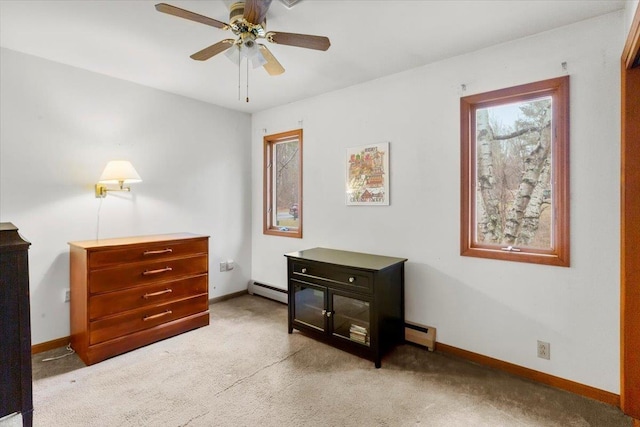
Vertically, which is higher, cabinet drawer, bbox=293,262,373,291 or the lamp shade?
the lamp shade

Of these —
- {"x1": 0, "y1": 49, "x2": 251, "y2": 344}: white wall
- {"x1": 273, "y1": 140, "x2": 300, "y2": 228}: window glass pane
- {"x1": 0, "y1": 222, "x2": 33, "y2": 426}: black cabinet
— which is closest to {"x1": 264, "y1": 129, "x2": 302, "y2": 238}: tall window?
{"x1": 273, "y1": 140, "x2": 300, "y2": 228}: window glass pane

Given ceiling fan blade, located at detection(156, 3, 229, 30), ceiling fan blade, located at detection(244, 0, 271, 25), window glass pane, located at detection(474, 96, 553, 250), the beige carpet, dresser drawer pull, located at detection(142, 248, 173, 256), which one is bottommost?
the beige carpet

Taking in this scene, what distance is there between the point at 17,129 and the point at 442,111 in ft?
11.7

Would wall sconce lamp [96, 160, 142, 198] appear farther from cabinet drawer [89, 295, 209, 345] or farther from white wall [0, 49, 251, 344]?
cabinet drawer [89, 295, 209, 345]

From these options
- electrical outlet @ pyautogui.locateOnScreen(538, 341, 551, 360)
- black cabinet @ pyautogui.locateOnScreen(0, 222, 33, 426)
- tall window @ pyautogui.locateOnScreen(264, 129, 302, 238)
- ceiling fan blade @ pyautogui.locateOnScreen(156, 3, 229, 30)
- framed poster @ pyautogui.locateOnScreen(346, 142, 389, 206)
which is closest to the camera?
black cabinet @ pyautogui.locateOnScreen(0, 222, 33, 426)

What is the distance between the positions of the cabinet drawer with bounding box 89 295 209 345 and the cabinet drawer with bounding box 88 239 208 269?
0.46m

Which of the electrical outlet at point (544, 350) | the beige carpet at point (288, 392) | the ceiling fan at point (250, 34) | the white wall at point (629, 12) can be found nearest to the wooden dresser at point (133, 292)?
the beige carpet at point (288, 392)

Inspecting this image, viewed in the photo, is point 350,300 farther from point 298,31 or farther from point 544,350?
point 298,31

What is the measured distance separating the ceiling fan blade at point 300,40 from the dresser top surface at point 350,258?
5.36 feet

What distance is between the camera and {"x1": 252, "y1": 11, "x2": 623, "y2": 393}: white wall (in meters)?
Result: 2.07

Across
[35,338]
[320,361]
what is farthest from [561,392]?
[35,338]

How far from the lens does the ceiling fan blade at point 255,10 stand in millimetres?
1654

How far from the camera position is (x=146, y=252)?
9.33 feet

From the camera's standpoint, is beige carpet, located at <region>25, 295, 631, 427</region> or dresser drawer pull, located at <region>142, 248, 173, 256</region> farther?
dresser drawer pull, located at <region>142, 248, 173, 256</region>
